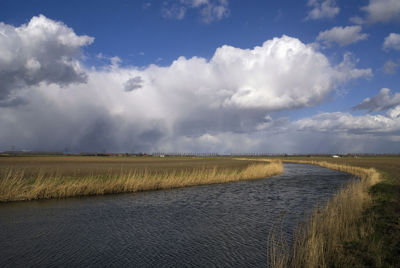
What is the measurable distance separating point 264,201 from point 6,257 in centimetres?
1878

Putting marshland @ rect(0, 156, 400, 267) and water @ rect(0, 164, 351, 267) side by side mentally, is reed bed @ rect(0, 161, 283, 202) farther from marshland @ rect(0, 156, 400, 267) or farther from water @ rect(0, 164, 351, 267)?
water @ rect(0, 164, 351, 267)

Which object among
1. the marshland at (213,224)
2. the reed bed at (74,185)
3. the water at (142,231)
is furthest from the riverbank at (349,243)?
the reed bed at (74,185)

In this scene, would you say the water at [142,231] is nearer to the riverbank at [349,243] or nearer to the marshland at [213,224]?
the marshland at [213,224]

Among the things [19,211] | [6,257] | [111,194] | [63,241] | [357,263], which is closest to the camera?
[357,263]

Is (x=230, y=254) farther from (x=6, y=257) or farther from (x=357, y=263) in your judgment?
(x=6, y=257)

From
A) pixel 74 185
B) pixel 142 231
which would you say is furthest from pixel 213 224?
pixel 74 185

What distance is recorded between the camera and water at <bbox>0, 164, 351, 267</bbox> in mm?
10589

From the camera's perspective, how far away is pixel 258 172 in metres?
46.5

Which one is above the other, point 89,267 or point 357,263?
point 357,263

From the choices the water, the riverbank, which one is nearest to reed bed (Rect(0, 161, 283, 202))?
the water

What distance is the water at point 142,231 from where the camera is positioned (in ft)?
34.7

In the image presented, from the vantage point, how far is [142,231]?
1422 cm

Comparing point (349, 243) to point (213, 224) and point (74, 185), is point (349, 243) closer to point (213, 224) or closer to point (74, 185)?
point (213, 224)

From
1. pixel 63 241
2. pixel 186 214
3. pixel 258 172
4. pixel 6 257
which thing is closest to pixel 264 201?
pixel 186 214
